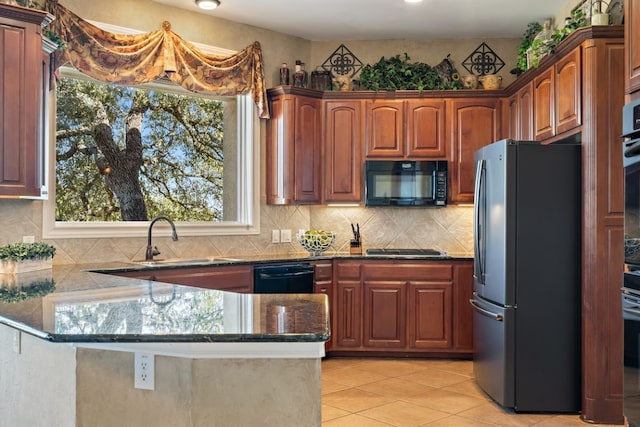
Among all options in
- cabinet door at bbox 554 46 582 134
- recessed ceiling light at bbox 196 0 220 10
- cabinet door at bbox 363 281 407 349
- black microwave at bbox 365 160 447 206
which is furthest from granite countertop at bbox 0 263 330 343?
black microwave at bbox 365 160 447 206

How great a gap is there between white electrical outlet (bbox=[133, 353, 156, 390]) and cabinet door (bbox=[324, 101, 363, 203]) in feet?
11.3

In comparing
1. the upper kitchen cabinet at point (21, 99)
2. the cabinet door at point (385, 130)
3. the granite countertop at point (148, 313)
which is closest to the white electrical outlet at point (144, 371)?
the granite countertop at point (148, 313)

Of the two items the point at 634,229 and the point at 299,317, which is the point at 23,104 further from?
the point at 634,229

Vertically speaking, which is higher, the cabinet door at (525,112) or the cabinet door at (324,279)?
the cabinet door at (525,112)

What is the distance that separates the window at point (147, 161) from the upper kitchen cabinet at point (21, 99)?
622 mm

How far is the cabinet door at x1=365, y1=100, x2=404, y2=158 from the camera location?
17.2 ft

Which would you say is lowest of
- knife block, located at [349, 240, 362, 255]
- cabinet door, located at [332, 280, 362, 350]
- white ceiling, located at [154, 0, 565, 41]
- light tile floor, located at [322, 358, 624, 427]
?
light tile floor, located at [322, 358, 624, 427]

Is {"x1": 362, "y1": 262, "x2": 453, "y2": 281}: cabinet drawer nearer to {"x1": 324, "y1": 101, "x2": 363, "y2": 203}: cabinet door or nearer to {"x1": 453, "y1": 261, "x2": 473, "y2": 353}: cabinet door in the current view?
{"x1": 453, "y1": 261, "x2": 473, "y2": 353}: cabinet door

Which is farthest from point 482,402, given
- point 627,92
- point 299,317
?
point 299,317

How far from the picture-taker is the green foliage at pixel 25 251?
3346 millimetres

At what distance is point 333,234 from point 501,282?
1736 millimetres

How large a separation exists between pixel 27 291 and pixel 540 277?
285 cm

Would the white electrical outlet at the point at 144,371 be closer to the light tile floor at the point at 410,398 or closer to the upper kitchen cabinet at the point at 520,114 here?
the light tile floor at the point at 410,398

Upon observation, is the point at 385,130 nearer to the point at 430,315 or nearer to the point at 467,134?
the point at 467,134
